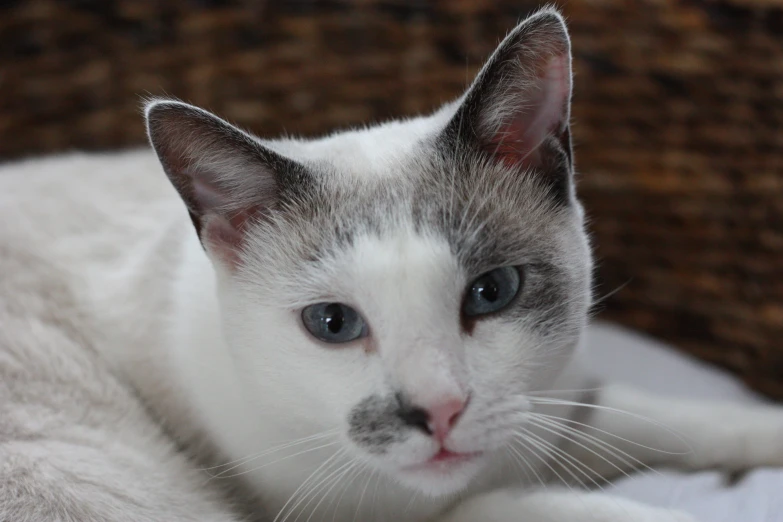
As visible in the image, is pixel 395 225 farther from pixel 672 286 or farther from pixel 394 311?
pixel 672 286

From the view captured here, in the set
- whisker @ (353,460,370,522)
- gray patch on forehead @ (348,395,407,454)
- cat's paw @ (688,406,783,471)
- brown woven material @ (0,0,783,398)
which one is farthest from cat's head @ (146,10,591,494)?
brown woven material @ (0,0,783,398)

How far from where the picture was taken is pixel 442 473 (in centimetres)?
116

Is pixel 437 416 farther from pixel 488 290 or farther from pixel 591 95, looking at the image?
pixel 591 95

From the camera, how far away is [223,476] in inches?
60.8

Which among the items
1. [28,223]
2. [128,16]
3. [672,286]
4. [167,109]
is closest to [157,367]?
[28,223]

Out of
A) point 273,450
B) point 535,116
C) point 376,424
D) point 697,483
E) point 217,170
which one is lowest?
point 697,483

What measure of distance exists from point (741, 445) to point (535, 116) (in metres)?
0.93

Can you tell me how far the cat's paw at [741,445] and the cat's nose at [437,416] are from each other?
877 millimetres

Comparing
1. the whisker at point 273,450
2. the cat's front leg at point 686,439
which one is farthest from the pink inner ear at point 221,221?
the cat's front leg at point 686,439

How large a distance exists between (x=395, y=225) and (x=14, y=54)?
195cm

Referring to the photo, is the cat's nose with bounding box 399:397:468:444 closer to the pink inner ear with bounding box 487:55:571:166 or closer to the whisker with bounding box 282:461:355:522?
the whisker with bounding box 282:461:355:522


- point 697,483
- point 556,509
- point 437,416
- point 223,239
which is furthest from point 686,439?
point 223,239

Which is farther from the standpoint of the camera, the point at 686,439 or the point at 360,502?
the point at 686,439

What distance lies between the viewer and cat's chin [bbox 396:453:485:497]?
115cm
